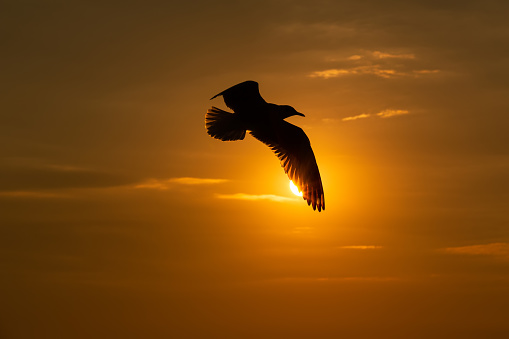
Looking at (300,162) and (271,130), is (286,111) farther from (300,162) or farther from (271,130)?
(300,162)

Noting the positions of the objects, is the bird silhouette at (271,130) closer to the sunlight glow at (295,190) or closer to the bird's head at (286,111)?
the bird's head at (286,111)

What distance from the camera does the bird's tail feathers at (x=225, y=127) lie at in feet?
71.1

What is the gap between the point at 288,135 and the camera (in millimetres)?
22500

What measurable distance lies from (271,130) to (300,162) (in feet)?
4.83

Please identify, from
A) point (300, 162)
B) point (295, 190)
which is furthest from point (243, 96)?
point (295, 190)

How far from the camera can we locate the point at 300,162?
906 inches

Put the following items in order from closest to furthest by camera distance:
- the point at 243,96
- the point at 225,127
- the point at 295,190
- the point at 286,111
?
1. the point at 243,96
2. the point at 286,111
3. the point at 225,127
4. the point at 295,190

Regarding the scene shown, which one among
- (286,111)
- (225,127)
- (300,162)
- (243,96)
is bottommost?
(300,162)

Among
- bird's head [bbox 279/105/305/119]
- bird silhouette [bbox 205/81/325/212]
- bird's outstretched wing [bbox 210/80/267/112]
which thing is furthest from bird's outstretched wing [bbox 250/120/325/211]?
bird's outstretched wing [bbox 210/80/267/112]

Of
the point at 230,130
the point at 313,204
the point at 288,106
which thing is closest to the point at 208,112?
the point at 230,130

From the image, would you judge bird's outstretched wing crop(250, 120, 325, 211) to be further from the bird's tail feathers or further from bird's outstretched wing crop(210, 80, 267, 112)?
bird's outstretched wing crop(210, 80, 267, 112)

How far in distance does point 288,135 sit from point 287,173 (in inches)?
49.9

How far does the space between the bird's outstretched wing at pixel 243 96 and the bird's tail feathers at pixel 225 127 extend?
4.17 feet

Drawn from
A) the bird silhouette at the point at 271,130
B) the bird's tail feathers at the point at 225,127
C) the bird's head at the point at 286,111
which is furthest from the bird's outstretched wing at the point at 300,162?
the bird's head at the point at 286,111
